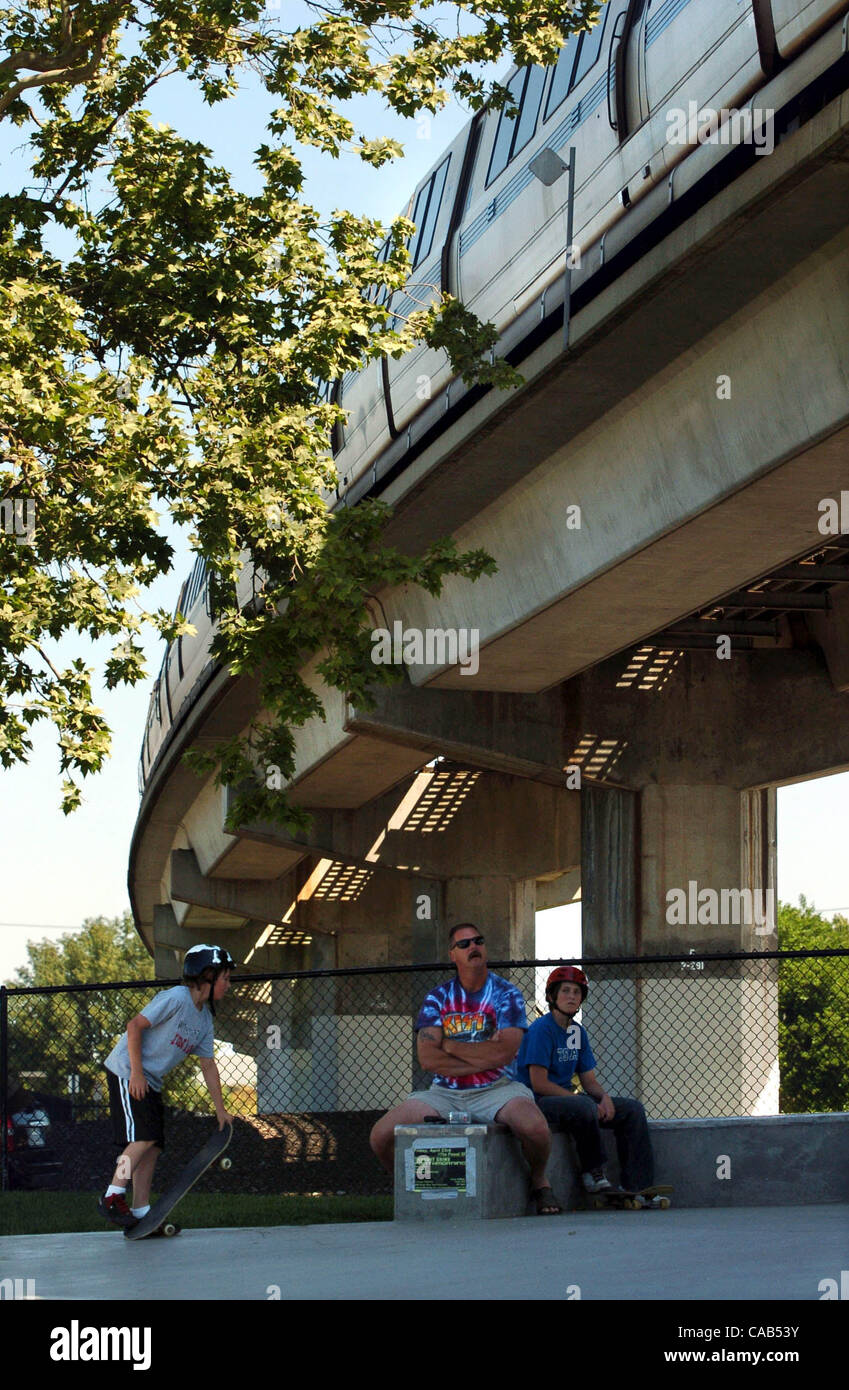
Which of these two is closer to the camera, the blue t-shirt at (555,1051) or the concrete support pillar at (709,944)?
the blue t-shirt at (555,1051)

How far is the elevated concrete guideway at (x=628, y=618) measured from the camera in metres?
11.1

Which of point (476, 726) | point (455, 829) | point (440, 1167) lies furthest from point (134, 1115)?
→ point (455, 829)

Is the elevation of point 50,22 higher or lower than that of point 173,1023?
higher

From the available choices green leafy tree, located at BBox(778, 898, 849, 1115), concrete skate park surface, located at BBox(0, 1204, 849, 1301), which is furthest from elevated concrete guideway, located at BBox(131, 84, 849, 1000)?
green leafy tree, located at BBox(778, 898, 849, 1115)

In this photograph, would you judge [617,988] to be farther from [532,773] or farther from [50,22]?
[50,22]

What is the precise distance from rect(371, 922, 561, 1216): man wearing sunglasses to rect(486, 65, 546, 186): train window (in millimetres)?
7542

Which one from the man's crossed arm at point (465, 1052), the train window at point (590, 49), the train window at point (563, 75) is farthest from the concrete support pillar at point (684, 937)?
the train window at point (590, 49)

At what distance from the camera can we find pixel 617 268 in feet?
39.4

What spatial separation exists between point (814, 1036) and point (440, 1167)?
5674 centimetres

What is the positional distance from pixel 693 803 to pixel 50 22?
11922mm

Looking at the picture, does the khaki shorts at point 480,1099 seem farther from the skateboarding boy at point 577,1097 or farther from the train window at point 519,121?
the train window at point 519,121

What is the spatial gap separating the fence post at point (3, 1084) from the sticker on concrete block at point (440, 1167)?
5.00 meters

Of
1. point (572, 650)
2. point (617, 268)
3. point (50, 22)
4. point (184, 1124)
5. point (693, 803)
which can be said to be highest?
point (50, 22)
